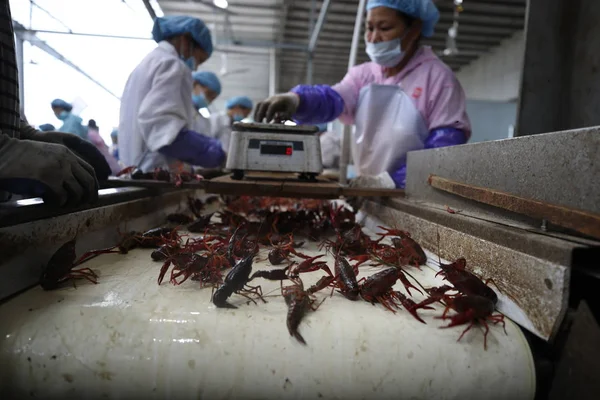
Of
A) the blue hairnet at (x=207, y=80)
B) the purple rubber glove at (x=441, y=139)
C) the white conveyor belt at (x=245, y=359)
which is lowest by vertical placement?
the white conveyor belt at (x=245, y=359)

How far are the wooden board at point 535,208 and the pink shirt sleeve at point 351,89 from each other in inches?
86.6

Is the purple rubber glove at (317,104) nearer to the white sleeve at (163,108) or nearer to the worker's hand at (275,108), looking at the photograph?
the worker's hand at (275,108)

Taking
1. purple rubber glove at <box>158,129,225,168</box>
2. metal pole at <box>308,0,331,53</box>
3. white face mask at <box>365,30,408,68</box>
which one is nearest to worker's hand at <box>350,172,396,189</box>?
white face mask at <box>365,30,408,68</box>

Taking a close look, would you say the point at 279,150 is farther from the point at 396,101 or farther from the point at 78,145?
the point at 396,101

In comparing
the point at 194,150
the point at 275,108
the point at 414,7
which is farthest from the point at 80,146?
the point at 414,7

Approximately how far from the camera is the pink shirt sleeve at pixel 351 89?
3.56m

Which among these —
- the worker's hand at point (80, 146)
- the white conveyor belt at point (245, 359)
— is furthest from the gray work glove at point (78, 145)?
the white conveyor belt at point (245, 359)

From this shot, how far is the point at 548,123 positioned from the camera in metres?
1.91

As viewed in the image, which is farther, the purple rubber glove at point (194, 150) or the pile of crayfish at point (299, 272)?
the purple rubber glove at point (194, 150)

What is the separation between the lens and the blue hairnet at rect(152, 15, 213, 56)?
3.81 meters

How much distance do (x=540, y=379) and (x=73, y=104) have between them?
11048mm

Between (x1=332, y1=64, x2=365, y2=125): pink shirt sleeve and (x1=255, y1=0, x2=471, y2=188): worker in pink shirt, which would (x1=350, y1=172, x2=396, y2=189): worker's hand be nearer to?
(x1=255, y1=0, x2=471, y2=188): worker in pink shirt

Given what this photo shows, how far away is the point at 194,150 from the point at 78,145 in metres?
1.92

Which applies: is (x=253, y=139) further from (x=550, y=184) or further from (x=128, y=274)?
(x=550, y=184)
